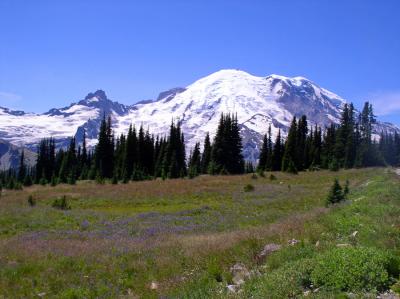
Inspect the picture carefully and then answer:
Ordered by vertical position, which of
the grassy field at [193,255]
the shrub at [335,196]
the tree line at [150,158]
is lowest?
the grassy field at [193,255]

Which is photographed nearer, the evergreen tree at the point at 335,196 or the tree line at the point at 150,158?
the evergreen tree at the point at 335,196

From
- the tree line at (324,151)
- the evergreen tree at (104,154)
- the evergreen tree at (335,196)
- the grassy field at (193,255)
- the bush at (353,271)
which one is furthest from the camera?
the evergreen tree at (104,154)

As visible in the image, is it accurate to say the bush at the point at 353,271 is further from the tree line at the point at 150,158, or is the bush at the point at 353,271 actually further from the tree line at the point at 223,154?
the tree line at the point at 223,154

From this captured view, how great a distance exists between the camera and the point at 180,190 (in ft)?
140

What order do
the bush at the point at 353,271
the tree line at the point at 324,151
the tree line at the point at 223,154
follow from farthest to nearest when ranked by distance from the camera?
the tree line at the point at 324,151 < the tree line at the point at 223,154 < the bush at the point at 353,271

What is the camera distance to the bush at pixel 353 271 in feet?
24.7

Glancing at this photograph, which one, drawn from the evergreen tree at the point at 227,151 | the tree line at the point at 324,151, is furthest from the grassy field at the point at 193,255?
the tree line at the point at 324,151

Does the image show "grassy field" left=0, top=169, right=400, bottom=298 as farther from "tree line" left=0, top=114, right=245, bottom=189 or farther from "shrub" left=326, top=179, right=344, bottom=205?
"tree line" left=0, top=114, right=245, bottom=189

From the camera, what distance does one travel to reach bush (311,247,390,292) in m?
7.52

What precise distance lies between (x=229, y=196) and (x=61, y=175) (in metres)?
58.0

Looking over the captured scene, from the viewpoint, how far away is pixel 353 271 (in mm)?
7668

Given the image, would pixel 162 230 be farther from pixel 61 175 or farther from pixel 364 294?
pixel 61 175

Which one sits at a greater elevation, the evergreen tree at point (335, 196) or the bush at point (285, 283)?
the evergreen tree at point (335, 196)

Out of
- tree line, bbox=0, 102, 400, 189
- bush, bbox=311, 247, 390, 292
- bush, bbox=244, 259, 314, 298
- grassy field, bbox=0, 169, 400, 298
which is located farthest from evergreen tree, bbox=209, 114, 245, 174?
bush, bbox=311, 247, 390, 292
